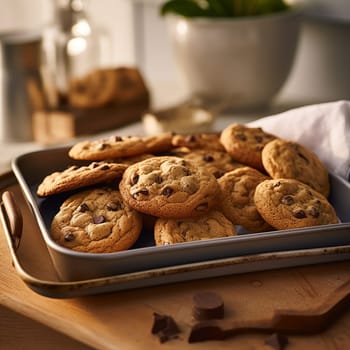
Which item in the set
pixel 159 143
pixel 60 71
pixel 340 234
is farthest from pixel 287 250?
pixel 60 71

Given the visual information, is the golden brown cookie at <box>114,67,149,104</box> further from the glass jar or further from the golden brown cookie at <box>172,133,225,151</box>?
the golden brown cookie at <box>172,133,225,151</box>

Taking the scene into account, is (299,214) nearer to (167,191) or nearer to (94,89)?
(167,191)

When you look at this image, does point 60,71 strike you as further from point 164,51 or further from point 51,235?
point 51,235

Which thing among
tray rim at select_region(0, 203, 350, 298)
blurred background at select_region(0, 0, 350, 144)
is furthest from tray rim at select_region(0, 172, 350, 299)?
blurred background at select_region(0, 0, 350, 144)

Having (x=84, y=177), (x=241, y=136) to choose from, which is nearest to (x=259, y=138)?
(x=241, y=136)

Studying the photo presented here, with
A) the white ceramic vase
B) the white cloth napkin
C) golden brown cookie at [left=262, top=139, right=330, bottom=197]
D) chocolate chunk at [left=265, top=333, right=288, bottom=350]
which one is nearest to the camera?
chocolate chunk at [left=265, top=333, right=288, bottom=350]
